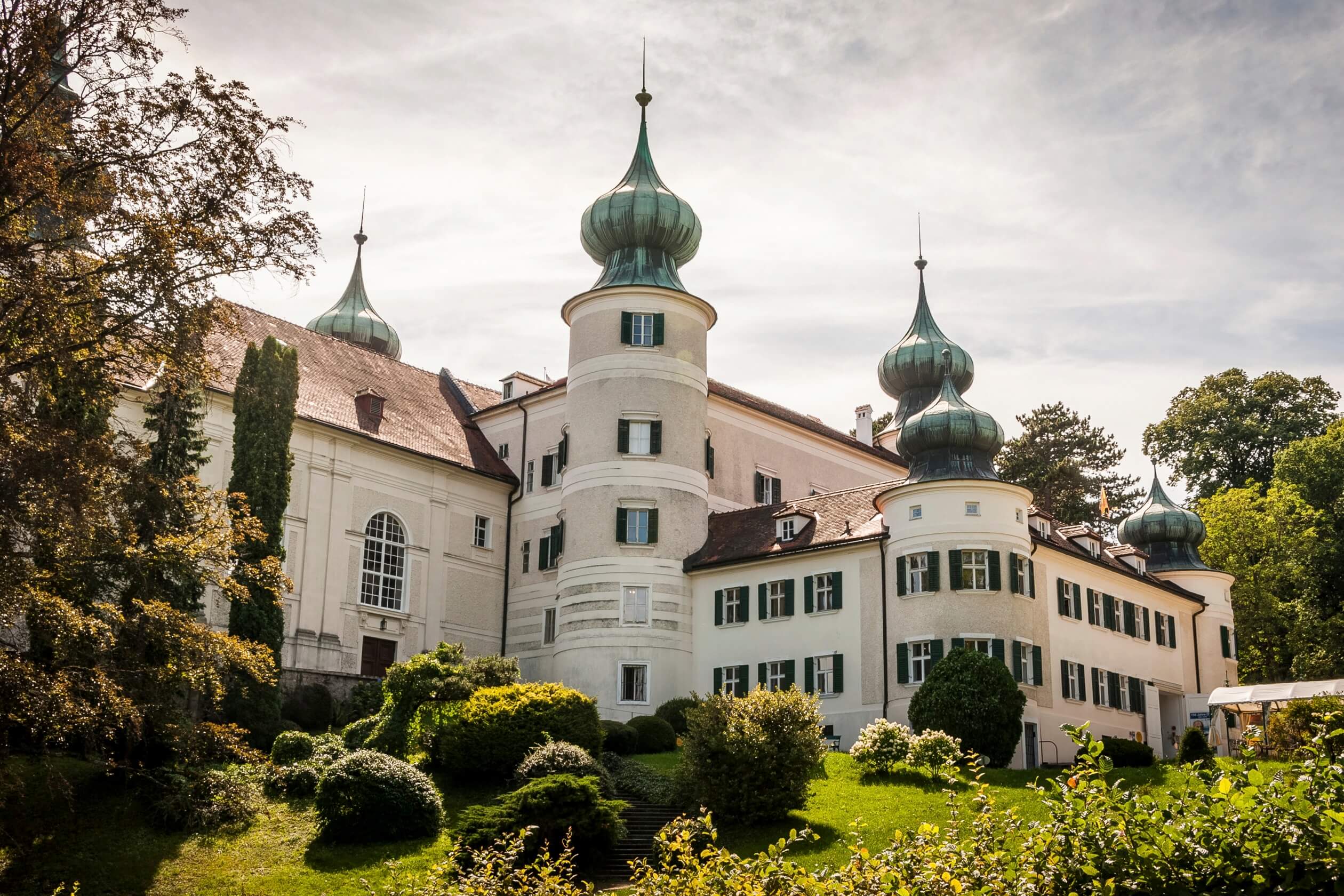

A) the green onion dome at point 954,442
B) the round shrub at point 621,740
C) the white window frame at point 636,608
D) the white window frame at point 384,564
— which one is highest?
the green onion dome at point 954,442

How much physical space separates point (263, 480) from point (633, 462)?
492 inches

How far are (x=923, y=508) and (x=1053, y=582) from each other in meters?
5.27

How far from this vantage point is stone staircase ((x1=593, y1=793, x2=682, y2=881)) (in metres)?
23.6

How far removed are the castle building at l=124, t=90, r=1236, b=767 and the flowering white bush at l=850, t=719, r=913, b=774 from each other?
4194 millimetres

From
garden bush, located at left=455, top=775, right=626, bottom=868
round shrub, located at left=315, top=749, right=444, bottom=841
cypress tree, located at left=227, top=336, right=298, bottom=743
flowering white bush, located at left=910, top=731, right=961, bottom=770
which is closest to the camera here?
garden bush, located at left=455, top=775, right=626, bottom=868

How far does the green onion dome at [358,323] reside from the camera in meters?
57.7

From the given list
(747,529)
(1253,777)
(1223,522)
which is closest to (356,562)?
(747,529)

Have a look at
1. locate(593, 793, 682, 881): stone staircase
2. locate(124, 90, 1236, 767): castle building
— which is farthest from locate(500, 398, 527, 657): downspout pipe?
locate(593, 793, 682, 881): stone staircase

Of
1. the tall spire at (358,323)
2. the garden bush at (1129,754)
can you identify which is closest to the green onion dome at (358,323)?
the tall spire at (358,323)

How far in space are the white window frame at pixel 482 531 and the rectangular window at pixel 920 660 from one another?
16.1 meters

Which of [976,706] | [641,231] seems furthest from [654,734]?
[641,231]

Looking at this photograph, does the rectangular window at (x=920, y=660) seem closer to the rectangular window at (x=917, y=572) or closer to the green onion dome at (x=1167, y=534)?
the rectangular window at (x=917, y=572)

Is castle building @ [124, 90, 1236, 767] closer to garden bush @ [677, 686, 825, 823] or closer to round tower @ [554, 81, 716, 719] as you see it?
round tower @ [554, 81, 716, 719]

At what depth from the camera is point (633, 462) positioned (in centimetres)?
4172
